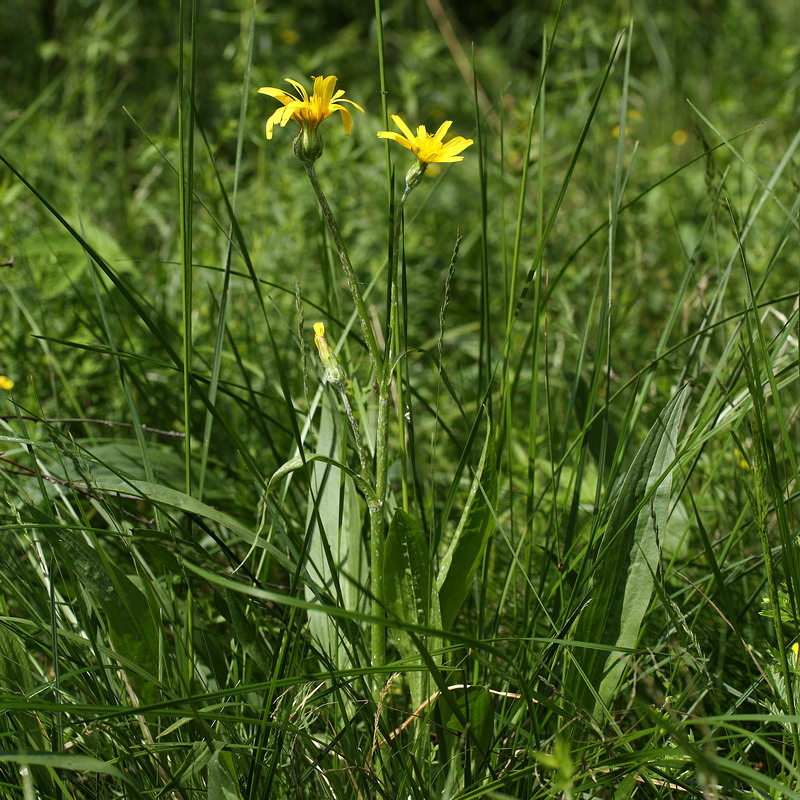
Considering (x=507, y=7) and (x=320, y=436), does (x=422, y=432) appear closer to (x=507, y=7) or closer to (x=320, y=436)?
(x=320, y=436)

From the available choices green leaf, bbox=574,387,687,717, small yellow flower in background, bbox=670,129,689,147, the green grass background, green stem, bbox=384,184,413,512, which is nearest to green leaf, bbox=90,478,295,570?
the green grass background

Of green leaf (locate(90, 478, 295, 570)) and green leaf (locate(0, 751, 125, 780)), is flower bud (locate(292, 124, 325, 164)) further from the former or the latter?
green leaf (locate(0, 751, 125, 780))

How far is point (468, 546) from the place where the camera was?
0.82 metres

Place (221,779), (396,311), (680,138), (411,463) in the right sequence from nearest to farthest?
(221,779)
(396,311)
(411,463)
(680,138)

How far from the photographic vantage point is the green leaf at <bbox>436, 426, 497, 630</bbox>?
0.80 metres

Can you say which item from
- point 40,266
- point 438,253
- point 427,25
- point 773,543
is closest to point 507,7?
point 427,25

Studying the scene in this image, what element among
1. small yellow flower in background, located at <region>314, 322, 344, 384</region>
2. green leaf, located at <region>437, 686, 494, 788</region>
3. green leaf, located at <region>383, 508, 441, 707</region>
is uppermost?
small yellow flower in background, located at <region>314, 322, 344, 384</region>

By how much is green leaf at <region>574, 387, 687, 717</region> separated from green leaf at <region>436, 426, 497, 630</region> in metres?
0.12

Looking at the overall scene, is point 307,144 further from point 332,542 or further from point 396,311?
point 332,542

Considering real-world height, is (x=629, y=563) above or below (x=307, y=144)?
below

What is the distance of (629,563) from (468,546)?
163 millimetres

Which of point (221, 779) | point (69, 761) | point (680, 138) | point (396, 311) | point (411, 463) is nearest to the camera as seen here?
point (69, 761)

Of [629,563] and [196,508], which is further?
[629,563]

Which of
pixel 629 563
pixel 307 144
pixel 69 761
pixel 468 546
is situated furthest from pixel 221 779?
pixel 307 144
